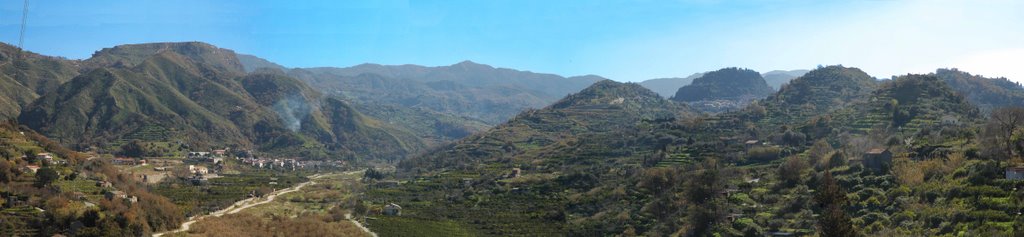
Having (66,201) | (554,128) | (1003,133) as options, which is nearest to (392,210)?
(66,201)

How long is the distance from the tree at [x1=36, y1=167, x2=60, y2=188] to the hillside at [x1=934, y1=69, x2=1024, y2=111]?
157376 millimetres

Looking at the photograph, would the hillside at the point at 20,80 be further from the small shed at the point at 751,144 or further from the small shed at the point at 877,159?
the small shed at the point at 877,159

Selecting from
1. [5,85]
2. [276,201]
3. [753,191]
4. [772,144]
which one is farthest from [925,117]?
[5,85]

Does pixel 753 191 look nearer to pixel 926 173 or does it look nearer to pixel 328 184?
pixel 926 173

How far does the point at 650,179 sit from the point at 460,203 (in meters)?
23.4

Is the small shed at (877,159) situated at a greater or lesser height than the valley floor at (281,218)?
greater

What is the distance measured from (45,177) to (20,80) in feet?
520

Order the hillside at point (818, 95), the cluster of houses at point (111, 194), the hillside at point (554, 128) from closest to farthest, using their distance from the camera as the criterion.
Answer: the cluster of houses at point (111, 194) < the hillside at point (818, 95) < the hillside at point (554, 128)

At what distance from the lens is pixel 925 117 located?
262 feet

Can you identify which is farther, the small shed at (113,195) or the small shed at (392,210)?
the small shed at (392,210)

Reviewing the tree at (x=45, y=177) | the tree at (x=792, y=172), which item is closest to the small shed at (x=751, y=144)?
the tree at (x=792, y=172)

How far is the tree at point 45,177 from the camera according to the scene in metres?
52.4

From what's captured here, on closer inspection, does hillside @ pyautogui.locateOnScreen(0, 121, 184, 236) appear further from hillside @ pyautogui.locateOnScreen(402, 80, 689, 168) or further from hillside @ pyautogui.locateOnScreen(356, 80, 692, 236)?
hillside @ pyautogui.locateOnScreen(402, 80, 689, 168)

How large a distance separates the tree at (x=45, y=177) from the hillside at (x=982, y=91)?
15738 cm
